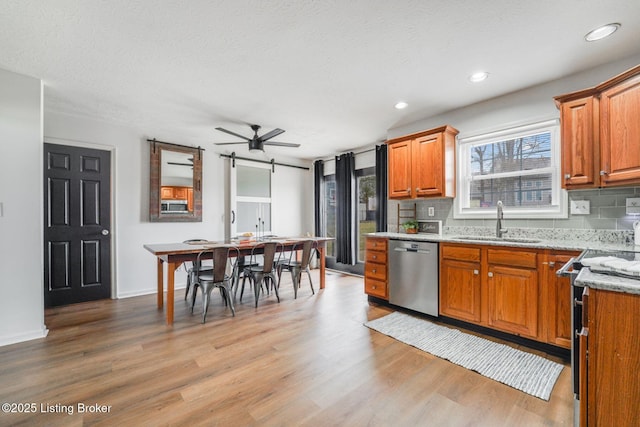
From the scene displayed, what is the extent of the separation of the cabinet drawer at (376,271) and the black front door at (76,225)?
11.8 ft

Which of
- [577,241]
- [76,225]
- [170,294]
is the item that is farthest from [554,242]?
[76,225]

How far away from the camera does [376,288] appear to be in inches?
144

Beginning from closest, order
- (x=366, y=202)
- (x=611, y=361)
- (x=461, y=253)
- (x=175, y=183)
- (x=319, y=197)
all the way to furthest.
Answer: (x=611, y=361) < (x=461, y=253) < (x=175, y=183) < (x=366, y=202) < (x=319, y=197)

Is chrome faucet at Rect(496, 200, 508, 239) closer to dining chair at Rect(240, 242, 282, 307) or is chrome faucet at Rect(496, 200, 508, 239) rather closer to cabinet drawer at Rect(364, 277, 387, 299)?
cabinet drawer at Rect(364, 277, 387, 299)

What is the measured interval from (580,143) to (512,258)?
1108mm

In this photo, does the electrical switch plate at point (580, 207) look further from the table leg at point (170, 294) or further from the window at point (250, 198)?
the window at point (250, 198)

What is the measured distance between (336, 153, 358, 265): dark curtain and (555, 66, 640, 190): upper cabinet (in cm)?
334

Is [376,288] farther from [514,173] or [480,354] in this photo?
[514,173]

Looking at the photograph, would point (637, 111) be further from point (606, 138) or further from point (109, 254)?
point (109, 254)

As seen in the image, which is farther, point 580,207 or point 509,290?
point 580,207

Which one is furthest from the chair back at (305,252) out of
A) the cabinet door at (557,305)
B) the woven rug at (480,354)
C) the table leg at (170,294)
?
the cabinet door at (557,305)

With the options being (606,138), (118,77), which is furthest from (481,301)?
(118,77)

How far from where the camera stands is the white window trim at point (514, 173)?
2.80 meters

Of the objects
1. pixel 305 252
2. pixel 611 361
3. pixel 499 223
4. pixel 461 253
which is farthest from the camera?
pixel 305 252
